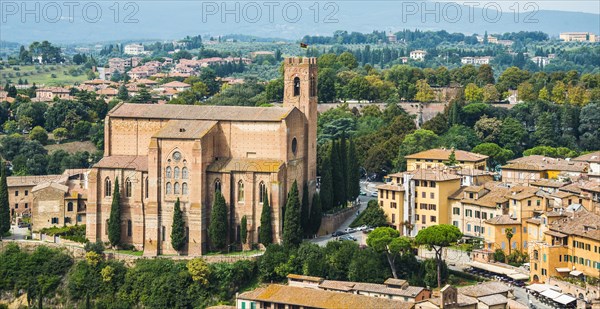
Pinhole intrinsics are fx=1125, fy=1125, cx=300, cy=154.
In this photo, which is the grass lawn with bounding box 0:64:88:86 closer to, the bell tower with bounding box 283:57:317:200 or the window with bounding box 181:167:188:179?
the bell tower with bounding box 283:57:317:200

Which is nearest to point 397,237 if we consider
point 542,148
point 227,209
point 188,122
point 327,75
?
point 227,209

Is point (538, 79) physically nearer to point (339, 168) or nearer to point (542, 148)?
point (542, 148)

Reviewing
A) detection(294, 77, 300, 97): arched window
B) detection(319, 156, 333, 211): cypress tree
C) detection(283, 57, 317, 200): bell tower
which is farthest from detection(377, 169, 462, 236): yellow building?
detection(294, 77, 300, 97): arched window

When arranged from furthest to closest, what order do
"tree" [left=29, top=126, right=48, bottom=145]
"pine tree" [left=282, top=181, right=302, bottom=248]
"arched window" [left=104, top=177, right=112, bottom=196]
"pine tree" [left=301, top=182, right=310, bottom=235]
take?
1. "tree" [left=29, top=126, right=48, bottom=145]
2. "arched window" [left=104, top=177, right=112, bottom=196]
3. "pine tree" [left=301, top=182, right=310, bottom=235]
4. "pine tree" [left=282, top=181, right=302, bottom=248]

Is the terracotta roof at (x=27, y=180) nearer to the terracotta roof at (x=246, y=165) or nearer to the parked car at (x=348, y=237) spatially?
the terracotta roof at (x=246, y=165)

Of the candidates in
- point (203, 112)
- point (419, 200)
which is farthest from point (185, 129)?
point (419, 200)
